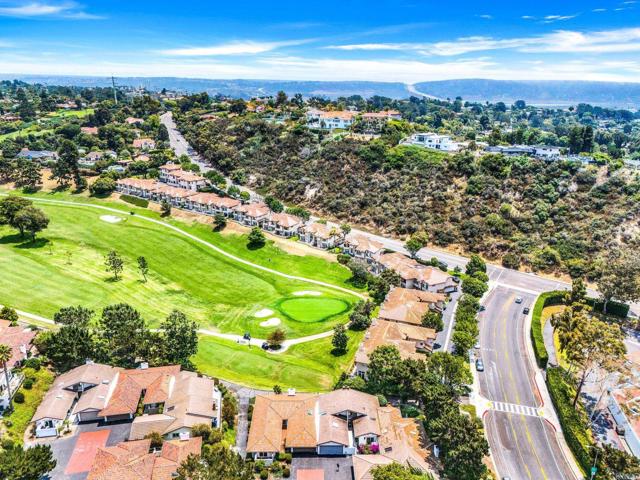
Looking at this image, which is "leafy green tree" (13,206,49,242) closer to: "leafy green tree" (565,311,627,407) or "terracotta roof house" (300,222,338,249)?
"terracotta roof house" (300,222,338,249)

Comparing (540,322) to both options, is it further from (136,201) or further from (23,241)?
(23,241)

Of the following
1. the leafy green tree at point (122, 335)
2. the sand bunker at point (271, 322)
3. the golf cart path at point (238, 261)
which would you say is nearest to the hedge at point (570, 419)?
the golf cart path at point (238, 261)

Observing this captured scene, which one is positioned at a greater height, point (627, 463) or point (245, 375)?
point (627, 463)

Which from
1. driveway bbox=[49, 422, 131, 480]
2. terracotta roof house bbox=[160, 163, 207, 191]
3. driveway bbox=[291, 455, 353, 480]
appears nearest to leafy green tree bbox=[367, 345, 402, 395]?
driveway bbox=[291, 455, 353, 480]

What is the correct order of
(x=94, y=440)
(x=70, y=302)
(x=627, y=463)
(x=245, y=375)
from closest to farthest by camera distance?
(x=627, y=463)
(x=94, y=440)
(x=245, y=375)
(x=70, y=302)

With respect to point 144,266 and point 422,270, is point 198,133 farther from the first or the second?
point 422,270

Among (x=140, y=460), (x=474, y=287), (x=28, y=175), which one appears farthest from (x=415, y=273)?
(x=28, y=175)

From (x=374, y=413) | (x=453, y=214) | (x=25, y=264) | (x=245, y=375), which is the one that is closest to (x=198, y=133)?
(x=25, y=264)
